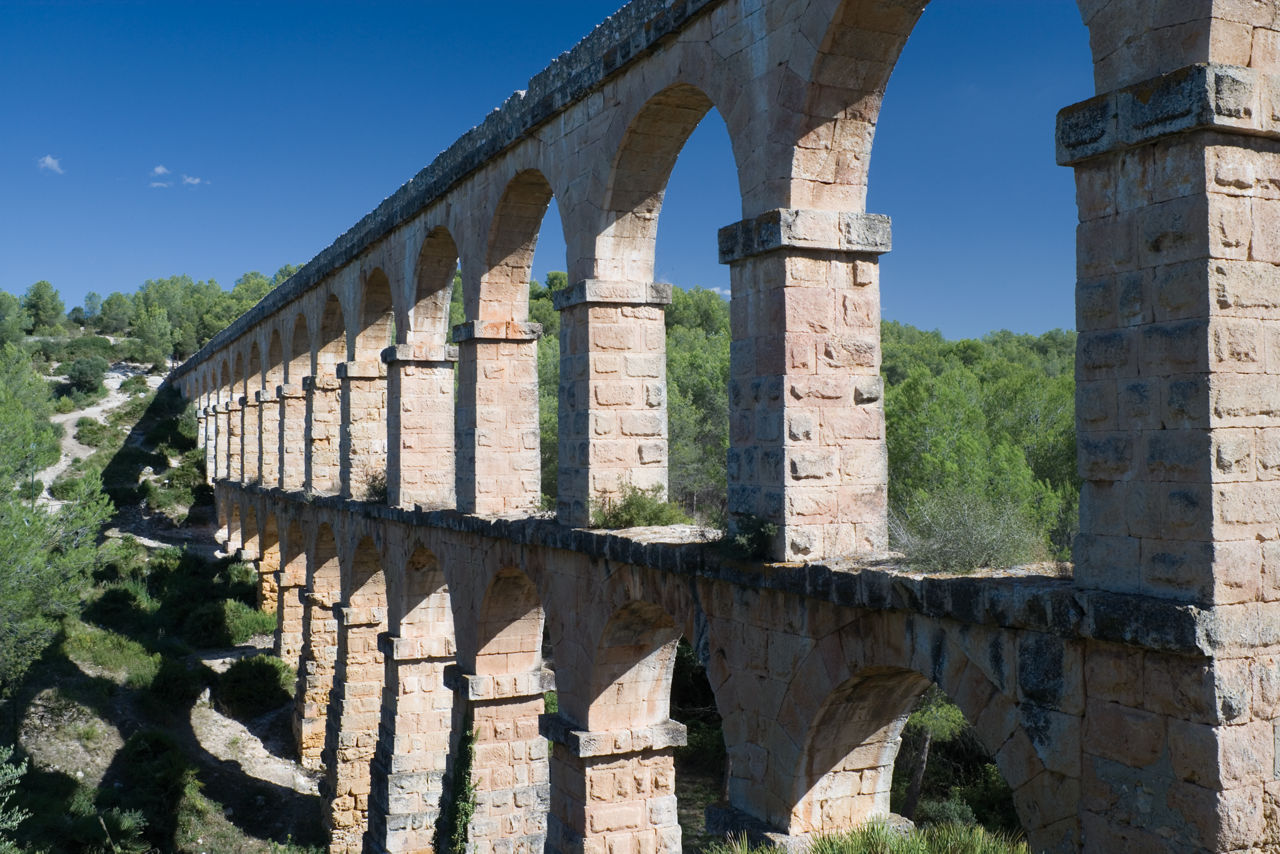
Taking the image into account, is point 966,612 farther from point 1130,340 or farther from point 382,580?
point 382,580

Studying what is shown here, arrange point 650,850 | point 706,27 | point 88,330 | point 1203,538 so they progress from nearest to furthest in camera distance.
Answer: point 1203,538 < point 706,27 < point 650,850 < point 88,330

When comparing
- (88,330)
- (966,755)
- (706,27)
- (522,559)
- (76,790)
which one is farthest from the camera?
(88,330)

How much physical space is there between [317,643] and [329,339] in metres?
4.43

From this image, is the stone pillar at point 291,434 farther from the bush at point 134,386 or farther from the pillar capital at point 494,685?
the bush at point 134,386

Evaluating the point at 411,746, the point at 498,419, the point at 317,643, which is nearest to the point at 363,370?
the point at 317,643

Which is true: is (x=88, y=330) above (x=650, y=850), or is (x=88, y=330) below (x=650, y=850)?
above

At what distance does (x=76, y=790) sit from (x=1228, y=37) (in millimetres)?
13858

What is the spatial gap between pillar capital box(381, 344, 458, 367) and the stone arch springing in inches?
168

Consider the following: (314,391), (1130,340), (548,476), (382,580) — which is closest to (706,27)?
(1130,340)

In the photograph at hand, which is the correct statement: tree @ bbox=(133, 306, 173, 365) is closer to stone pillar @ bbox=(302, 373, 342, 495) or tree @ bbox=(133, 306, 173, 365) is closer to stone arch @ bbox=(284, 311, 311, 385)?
stone arch @ bbox=(284, 311, 311, 385)

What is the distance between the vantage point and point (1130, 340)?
11.9 ft

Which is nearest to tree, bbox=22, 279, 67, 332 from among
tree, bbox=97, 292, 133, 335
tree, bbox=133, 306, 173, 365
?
tree, bbox=97, 292, 133, 335

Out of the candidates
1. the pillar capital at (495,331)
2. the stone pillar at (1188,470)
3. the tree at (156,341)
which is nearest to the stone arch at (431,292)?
the pillar capital at (495,331)

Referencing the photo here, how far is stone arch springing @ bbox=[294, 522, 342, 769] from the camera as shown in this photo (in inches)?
583
